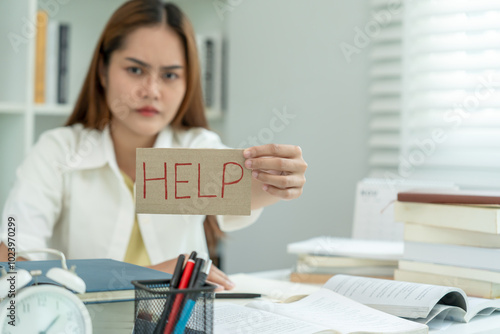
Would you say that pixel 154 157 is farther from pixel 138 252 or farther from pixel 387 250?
pixel 138 252

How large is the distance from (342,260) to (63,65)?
4.29 feet

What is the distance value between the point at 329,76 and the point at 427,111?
36 cm

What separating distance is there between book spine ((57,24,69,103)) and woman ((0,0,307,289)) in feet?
1.46

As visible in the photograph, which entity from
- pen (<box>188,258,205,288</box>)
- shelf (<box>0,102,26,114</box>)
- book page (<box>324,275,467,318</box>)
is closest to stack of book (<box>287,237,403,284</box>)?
Answer: book page (<box>324,275,467,318</box>)

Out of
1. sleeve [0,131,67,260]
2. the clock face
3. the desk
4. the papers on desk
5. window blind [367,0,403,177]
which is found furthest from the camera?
window blind [367,0,403,177]

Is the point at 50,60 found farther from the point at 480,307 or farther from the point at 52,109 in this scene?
the point at 480,307

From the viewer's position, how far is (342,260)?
4.59 ft

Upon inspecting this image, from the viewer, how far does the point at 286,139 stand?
2.13 m

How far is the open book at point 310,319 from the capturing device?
0.83 metres

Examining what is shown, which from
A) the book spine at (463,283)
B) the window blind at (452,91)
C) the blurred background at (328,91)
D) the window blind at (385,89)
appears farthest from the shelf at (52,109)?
the book spine at (463,283)

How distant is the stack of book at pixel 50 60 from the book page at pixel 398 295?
1432 millimetres

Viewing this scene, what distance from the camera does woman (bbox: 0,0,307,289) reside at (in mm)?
1637

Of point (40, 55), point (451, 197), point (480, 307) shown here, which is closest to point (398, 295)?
point (480, 307)

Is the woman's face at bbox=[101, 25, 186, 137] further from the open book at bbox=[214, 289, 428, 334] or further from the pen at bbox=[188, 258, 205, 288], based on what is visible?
the pen at bbox=[188, 258, 205, 288]
